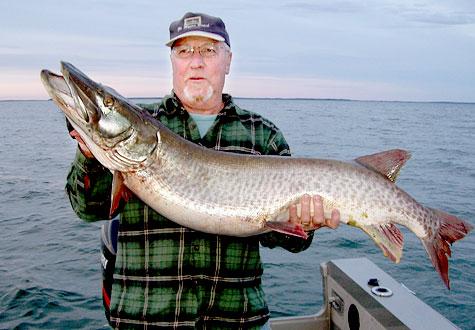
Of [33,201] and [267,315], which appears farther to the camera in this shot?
[33,201]

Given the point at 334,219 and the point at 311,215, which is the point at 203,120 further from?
the point at 334,219

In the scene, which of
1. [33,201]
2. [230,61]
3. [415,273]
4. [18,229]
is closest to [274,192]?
[230,61]

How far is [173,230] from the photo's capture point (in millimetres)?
3117

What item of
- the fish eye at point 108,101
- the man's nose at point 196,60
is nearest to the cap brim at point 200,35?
the man's nose at point 196,60

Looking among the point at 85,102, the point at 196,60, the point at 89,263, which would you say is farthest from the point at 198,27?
the point at 89,263

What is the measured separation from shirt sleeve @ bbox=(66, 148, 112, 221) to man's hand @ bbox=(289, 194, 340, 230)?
1.11m

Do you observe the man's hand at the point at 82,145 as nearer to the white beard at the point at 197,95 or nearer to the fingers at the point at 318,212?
the white beard at the point at 197,95

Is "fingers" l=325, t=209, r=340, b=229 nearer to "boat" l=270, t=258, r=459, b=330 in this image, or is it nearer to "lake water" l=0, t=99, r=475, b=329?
"boat" l=270, t=258, r=459, b=330

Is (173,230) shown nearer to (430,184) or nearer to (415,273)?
(415,273)

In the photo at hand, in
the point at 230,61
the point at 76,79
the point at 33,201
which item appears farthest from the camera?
the point at 33,201

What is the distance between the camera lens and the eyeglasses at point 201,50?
3.44 metres

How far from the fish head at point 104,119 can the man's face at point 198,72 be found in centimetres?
46

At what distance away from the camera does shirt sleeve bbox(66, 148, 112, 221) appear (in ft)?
9.62

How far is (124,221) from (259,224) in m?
0.82
